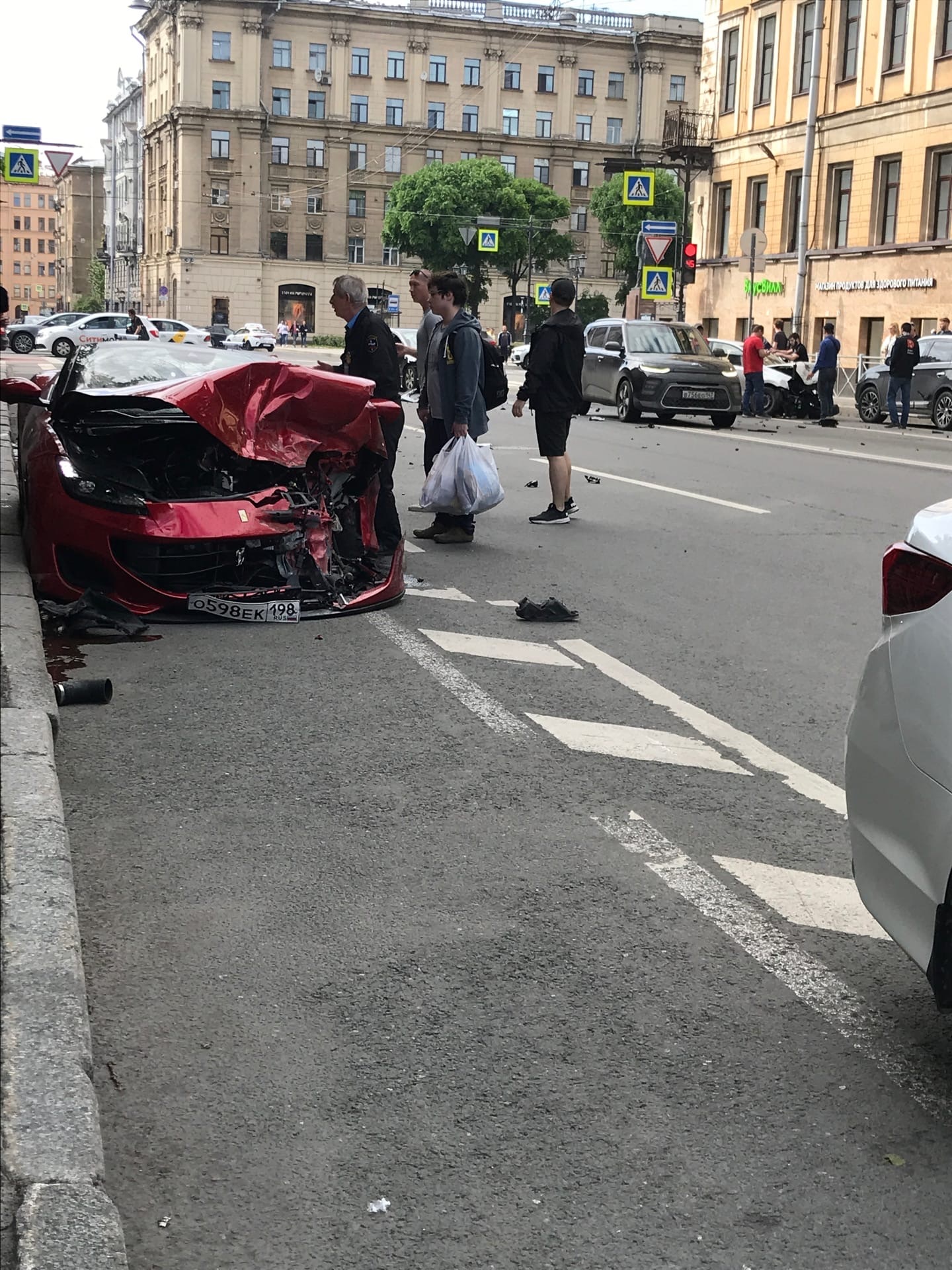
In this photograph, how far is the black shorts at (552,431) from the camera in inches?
491

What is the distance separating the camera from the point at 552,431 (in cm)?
1253

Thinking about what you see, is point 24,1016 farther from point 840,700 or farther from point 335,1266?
point 840,700

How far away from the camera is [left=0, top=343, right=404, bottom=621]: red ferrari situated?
7.96 meters

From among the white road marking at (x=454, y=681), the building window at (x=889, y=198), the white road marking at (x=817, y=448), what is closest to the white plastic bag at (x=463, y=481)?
the white road marking at (x=454, y=681)

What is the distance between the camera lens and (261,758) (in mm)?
5844

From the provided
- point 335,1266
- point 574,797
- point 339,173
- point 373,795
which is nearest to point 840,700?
point 574,797

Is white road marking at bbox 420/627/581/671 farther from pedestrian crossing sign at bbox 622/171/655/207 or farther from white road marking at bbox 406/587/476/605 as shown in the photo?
→ pedestrian crossing sign at bbox 622/171/655/207

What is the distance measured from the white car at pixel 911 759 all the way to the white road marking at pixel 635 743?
2349 mm

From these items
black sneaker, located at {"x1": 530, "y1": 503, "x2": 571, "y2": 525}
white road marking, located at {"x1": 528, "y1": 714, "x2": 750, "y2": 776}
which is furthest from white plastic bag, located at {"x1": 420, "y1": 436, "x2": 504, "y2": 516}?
white road marking, located at {"x1": 528, "y1": 714, "x2": 750, "y2": 776}

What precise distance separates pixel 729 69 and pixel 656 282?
1770 centimetres

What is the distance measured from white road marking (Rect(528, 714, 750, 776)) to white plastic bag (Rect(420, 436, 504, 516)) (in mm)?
4538

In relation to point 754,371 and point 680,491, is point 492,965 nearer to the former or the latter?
point 680,491

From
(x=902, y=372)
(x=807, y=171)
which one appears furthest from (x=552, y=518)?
(x=807, y=171)

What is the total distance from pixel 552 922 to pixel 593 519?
9111mm
